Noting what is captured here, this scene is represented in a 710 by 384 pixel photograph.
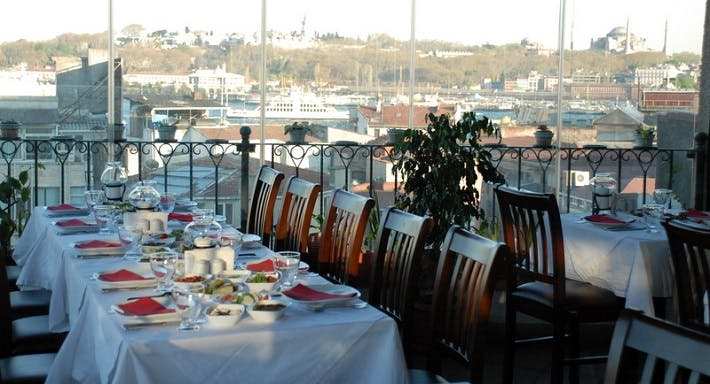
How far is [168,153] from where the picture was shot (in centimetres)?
704

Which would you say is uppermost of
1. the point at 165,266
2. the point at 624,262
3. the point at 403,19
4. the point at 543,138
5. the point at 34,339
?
the point at 403,19

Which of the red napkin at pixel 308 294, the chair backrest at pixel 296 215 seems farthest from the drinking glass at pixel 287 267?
the chair backrest at pixel 296 215

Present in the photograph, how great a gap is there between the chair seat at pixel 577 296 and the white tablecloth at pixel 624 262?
0.08m

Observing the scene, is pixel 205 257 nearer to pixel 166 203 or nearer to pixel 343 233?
pixel 343 233

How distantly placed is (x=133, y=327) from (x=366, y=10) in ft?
17.6

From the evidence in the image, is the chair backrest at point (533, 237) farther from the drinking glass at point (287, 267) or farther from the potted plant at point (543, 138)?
the potted plant at point (543, 138)

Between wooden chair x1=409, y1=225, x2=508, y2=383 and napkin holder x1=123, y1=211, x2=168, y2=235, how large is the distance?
148 centimetres

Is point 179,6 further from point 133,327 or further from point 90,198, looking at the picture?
point 133,327

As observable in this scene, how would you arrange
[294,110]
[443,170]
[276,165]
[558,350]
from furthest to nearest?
[294,110] < [276,165] < [443,170] < [558,350]

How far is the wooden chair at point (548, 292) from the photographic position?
4270 mm

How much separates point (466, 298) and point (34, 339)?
1778 mm

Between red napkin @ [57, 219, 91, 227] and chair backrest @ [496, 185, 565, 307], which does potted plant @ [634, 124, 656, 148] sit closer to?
chair backrest @ [496, 185, 565, 307]

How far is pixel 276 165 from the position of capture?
745cm

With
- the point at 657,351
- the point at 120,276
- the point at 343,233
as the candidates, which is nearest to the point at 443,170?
the point at 343,233
